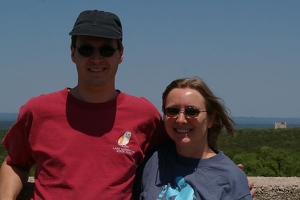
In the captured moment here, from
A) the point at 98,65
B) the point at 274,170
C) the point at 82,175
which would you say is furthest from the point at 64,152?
the point at 274,170

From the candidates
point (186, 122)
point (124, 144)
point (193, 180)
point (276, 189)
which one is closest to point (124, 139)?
point (124, 144)

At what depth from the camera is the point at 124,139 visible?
374 centimetres

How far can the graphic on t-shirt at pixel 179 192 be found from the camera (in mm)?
3647

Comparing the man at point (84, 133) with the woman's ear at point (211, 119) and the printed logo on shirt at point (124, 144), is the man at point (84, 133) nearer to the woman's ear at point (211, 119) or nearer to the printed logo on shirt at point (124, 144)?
the printed logo on shirt at point (124, 144)

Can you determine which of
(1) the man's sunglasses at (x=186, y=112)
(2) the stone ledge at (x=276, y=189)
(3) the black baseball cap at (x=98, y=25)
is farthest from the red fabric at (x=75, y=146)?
(2) the stone ledge at (x=276, y=189)

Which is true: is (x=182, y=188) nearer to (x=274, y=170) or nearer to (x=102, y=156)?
(x=102, y=156)

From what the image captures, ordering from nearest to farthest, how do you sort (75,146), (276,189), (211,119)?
1. (75,146)
2. (211,119)
3. (276,189)

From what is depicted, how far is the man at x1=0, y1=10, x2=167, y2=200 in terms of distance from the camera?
3.61m

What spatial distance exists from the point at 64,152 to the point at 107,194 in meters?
0.40

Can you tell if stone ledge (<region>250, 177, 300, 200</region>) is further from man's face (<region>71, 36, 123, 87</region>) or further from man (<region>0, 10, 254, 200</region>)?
man's face (<region>71, 36, 123, 87</region>)

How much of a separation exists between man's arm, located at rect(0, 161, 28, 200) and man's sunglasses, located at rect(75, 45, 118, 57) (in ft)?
3.11

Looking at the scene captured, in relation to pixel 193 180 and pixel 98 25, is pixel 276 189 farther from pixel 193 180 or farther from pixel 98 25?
pixel 98 25

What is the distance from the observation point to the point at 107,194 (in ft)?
11.8

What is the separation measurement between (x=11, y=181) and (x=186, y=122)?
1.28 m
